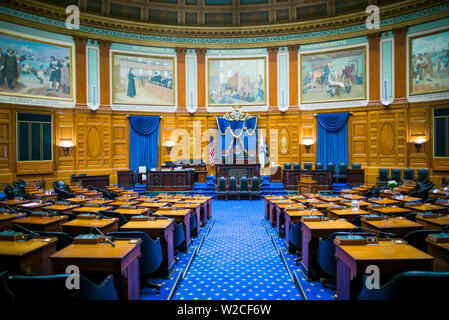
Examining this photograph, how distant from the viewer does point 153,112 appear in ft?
52.5

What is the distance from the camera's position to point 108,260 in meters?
2.78

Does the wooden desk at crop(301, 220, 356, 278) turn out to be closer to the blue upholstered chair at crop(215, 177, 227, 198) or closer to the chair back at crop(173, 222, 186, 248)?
the chair back at crop(173, 222, 186, 248)

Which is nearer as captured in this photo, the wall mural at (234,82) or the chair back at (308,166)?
the chair back at (308,166)

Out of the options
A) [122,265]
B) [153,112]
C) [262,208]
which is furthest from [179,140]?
[122,265]

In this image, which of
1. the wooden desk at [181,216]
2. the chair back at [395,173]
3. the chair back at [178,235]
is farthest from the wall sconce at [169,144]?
the chair back at [395,173]

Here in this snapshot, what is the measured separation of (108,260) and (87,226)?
1.70m

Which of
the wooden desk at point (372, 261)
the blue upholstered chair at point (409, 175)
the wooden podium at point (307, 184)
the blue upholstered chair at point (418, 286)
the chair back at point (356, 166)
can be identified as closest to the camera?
the blue upholstered chair at point (418, 286)

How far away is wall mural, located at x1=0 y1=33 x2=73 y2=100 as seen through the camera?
1245 centimetres

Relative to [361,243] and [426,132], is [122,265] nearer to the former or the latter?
[361,243]

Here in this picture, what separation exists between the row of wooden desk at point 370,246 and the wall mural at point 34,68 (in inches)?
508

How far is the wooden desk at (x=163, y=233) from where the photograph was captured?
420 centimetres

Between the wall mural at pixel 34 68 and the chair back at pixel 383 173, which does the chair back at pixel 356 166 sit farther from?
the wall mural at pixel 34 68

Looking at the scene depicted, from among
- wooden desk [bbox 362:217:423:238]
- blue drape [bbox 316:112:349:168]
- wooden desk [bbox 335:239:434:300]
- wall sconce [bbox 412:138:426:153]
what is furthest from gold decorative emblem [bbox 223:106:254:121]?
wooden desk [bbox 335:239:434:300]

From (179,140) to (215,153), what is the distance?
224 centimetres
